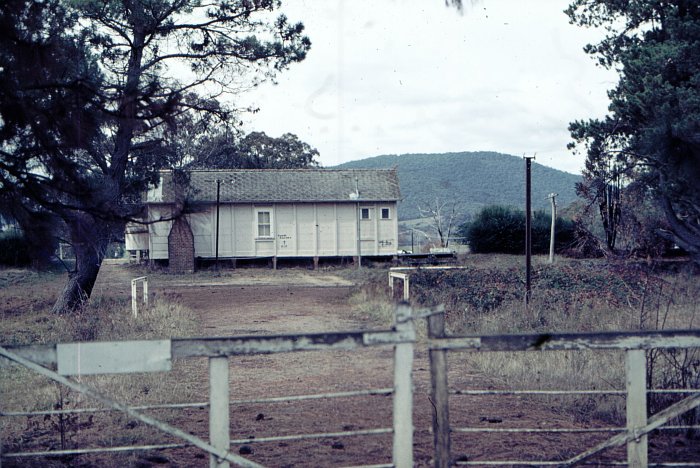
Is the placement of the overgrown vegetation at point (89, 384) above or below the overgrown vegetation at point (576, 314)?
below

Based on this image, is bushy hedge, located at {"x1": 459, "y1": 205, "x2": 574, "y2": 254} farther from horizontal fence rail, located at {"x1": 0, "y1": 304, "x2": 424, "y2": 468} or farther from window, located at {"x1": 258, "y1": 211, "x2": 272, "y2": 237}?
horizontal fence rail, located at {"x1": 0, "y1": 304, "x2": 424, "y2": 468}

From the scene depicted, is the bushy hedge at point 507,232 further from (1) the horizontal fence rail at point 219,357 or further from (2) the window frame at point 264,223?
(1) the horizontal fence rail at point 219,357

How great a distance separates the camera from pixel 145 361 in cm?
389

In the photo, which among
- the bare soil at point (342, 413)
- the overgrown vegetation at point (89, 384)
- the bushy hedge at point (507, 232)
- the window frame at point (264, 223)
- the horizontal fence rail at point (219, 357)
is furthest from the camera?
the bushy hedge at point (507, 232)

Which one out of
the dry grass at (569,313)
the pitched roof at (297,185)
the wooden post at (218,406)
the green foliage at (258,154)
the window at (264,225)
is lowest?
the dry grass at (569,313)

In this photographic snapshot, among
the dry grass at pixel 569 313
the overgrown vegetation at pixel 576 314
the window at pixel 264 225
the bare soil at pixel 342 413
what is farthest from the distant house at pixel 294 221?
the bare soil at pixel 342 413

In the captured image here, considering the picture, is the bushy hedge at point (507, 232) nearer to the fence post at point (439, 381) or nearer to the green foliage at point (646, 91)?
the green foliage at point (646, 91)

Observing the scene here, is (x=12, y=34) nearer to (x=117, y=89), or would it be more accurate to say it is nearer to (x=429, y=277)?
(x=117, y=89)

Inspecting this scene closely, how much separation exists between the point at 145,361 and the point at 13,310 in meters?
16.5

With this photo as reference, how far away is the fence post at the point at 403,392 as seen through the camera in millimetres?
4016

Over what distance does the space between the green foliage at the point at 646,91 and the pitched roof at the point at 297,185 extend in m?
15.0

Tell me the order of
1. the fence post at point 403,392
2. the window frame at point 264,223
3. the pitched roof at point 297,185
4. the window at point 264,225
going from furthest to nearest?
the pitched roof at point 297,185
the window at point 264,225
the window frame at point 264,223
the fence post at point 403,392

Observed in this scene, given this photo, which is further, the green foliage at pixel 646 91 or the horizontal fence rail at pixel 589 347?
the green foliage at pixel 646 91

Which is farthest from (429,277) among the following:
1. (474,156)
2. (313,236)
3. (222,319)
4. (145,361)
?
(474,156)
